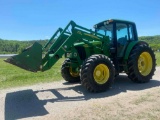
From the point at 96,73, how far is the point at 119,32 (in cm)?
276

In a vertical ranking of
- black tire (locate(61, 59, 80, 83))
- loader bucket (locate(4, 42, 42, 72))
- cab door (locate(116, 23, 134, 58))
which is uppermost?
cab door (locate(116, 23, 134, 58))

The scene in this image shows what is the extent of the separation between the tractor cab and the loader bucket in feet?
11.7

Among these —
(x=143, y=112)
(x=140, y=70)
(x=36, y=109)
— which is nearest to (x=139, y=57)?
(x=140, y=70)

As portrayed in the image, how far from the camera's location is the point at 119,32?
10.8 metres

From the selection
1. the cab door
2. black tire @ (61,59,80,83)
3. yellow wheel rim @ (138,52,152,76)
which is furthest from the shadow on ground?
the cab door

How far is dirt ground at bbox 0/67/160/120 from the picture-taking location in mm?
6043

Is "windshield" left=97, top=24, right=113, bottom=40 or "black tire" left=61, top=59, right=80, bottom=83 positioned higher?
"windshield" left=97, top=24, right=113, bottom=40

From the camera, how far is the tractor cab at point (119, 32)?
10.6 metres

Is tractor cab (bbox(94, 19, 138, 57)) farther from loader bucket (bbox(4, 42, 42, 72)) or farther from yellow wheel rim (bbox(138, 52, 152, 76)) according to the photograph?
loader bucket (bbox(4, 42, 42, 72))

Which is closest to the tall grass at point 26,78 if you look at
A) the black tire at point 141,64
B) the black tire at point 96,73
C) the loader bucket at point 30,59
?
the loader bucket at point 30,59

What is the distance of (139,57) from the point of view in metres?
10.5

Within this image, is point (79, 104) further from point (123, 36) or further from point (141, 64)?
point (123, 36)

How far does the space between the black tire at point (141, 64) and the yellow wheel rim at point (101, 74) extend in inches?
58.3

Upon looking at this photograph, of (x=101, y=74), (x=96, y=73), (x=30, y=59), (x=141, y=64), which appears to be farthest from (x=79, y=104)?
(x=141, y=64)
